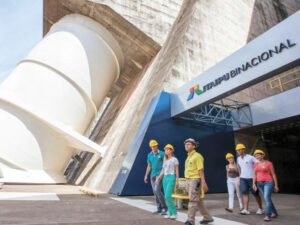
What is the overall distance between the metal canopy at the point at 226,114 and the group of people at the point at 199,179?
16.9 feet

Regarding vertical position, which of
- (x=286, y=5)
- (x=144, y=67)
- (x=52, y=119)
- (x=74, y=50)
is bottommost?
(x=52, y=119)

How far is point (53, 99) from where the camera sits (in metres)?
13.9

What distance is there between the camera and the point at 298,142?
1350 centimetres

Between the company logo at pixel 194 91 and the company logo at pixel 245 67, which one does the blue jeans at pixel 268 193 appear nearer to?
the company logo at pixel 245 67

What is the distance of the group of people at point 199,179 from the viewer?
4664 mm

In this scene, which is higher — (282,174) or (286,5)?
(286,5)

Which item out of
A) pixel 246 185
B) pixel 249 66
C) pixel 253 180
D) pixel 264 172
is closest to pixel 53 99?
pixel 249 66

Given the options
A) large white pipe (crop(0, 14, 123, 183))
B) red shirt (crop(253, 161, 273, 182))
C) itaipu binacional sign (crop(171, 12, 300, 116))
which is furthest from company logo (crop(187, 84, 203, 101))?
large white pipe (crop(0, 14, 123, 183))

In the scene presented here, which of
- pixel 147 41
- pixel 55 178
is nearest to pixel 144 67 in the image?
pixel 147 41

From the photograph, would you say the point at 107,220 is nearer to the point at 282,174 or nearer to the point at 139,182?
the point at 139,182

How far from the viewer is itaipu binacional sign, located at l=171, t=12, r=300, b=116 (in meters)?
6.94

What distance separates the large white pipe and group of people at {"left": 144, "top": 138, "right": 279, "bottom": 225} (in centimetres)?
872

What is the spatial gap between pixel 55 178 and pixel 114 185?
18.0 feet

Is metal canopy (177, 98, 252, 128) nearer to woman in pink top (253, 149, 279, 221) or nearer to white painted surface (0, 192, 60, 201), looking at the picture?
woman in pink top (253, 149, 279, 221)
